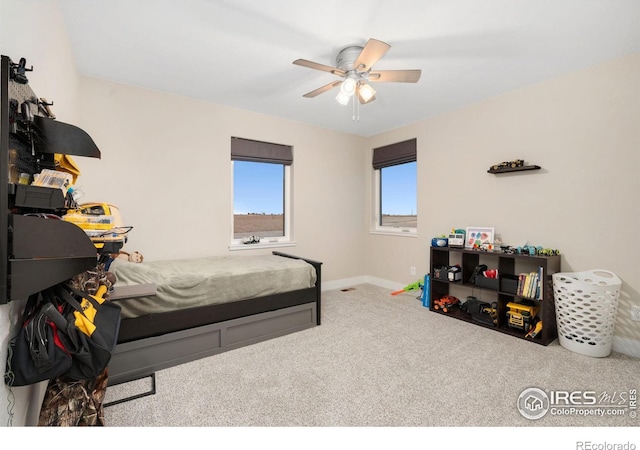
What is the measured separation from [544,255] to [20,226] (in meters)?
3.61

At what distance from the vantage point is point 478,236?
11.2 feet

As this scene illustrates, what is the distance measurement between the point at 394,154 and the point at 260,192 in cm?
207

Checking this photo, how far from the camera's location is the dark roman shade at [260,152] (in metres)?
3.71

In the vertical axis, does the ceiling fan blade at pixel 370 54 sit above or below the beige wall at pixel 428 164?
above

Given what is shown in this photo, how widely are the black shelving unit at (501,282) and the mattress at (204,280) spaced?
5.52 feet

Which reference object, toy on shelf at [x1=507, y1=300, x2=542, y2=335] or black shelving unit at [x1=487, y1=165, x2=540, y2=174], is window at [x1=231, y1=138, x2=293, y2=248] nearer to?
black shelving unit at [x1=487, y1=165, x2=540, y2=174]

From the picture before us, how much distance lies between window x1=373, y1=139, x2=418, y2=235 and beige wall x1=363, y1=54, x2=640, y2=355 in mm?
328

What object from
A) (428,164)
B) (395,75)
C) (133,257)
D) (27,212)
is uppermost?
(395,75)

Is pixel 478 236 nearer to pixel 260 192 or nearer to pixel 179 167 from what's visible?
pixel 260 192

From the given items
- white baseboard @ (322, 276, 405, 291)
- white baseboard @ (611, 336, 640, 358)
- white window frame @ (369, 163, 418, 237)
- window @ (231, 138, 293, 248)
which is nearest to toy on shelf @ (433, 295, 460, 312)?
white baseboard @ (322, 276, 405, 291)

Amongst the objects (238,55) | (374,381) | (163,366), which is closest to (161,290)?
(163,366)

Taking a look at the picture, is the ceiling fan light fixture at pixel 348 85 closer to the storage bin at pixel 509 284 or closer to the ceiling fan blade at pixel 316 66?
the ceiling fan blade at pixel 316 66

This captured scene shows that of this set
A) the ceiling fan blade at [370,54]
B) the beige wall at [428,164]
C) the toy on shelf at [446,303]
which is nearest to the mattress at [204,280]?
the beige wall at [428,164]

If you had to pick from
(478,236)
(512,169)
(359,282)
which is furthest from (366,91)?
(359,282)
